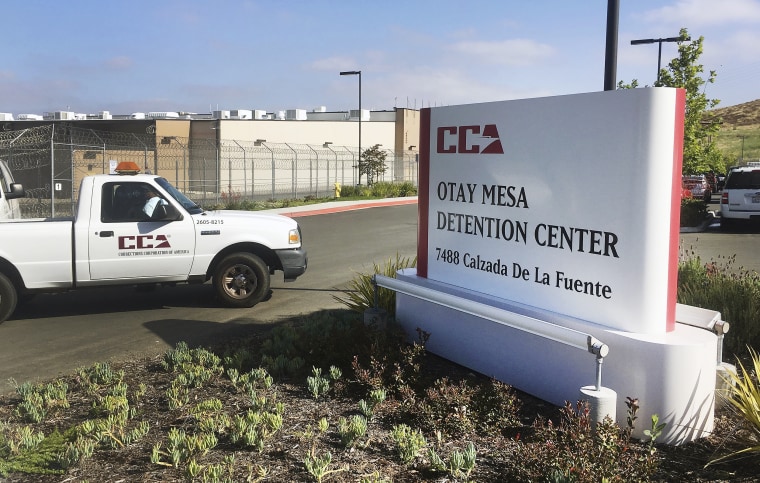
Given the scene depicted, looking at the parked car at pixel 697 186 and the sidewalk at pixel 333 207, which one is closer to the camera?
the sidewalk at pixel 333 207

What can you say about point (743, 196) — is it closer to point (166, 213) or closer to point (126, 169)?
point (166, 213)

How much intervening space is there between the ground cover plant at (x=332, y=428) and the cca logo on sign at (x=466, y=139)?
1.74m

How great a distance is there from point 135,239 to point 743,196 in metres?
17.7

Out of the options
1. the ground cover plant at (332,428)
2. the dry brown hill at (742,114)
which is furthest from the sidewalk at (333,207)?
the dry brown hill at (742,114)

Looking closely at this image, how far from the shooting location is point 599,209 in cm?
528

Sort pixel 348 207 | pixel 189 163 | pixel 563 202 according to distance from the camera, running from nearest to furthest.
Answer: pixel 563 202 → pixel 348 207 → pixel 189 163

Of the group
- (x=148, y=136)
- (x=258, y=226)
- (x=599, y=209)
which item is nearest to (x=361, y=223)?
(x=258, y=226)

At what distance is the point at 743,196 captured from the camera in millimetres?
20469

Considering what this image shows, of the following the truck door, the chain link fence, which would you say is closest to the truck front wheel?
the truck door

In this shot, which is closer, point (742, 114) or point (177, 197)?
point (177, 197)

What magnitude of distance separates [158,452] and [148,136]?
143 ft

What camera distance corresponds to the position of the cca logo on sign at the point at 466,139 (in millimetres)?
6195

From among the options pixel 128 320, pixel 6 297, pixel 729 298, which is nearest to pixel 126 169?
pixel 128 320

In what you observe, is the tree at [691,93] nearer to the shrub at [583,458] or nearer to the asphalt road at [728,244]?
the asphalt road at [728,244]
